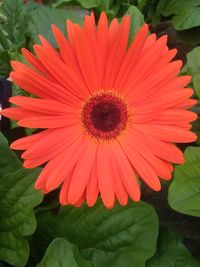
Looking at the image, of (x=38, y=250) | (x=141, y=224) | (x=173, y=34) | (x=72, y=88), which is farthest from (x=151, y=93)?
(x=173, y=34)

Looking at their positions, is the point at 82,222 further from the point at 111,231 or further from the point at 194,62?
the point at 194,62

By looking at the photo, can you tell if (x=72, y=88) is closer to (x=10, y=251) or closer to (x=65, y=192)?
(x=65, y=192)

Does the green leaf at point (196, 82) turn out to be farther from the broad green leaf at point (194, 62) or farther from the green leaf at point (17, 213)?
the green leaf at point (17, 213)

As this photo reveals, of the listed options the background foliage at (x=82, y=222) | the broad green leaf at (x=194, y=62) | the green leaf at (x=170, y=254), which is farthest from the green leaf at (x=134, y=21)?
the green leaf at (x=170, y=254)

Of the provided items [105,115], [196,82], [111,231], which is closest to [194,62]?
[196,82]

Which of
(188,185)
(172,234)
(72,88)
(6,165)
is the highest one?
(72,88)

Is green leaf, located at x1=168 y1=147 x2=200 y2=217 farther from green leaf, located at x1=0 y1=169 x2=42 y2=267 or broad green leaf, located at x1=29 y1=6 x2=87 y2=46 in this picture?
broad green leaf, located at x1=29 y1=6 x2=87 y2=46
